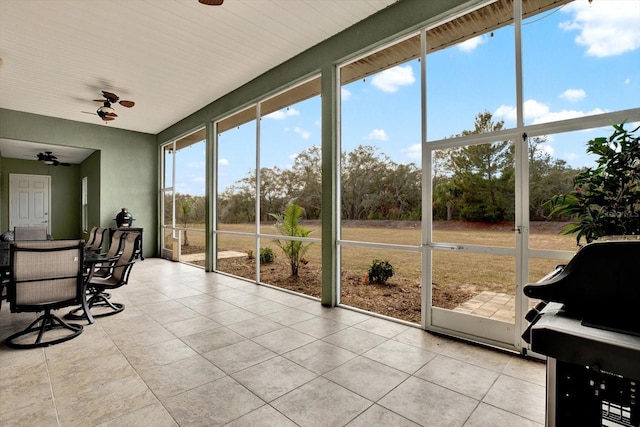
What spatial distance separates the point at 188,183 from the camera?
7656mm

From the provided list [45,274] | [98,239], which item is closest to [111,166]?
[98,239]

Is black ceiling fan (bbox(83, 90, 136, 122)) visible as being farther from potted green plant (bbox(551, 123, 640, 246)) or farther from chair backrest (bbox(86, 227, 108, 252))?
potted green plant (bbox(551, 123, 640, 246))

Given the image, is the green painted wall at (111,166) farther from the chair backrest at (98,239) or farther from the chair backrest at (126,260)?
the chair backrest at (126,260)

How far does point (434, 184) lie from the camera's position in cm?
327

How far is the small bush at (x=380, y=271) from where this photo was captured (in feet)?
16.0

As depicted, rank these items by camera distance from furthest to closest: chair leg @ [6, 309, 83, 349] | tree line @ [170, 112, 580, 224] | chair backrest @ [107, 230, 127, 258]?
chair backrest @ [107, 230, 127, 258] → chair leg @ [6, 309, 83, 349] → tree line @ [170, 112, 580, 224]

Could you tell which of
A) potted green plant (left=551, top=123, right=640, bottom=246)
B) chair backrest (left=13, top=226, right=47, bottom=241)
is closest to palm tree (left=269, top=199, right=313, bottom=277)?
potted green plant (left=551, top=123, right=640, bottom=246)

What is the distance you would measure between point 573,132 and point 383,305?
2.97m

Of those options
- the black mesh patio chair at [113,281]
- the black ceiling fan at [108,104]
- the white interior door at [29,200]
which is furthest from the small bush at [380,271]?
the white interior door at [29,200]

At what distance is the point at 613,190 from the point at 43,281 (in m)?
4.59

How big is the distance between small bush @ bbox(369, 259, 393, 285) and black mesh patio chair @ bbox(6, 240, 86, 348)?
3.73 meters

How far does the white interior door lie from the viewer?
9.40 m

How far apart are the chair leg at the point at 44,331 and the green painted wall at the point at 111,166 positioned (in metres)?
5.24

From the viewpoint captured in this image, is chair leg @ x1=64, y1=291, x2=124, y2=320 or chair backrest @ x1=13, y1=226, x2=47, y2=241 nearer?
chair leg @ x1=64, y1=291, x2=124, y2=320
